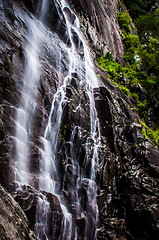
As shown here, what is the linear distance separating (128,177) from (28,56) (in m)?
5.87

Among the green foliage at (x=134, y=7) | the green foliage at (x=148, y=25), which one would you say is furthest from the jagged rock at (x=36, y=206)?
the green foliage at (x=134, y=7)

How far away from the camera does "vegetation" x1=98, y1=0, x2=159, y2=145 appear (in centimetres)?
1315

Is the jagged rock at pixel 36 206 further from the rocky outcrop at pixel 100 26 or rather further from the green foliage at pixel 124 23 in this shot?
the green foliage at pixel 124 23

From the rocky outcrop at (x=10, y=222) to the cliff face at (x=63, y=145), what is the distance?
0.33ft

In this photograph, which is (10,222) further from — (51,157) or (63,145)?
(63,145)

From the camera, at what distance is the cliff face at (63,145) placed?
4820mm

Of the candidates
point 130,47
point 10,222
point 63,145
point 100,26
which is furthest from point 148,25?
point 10,222

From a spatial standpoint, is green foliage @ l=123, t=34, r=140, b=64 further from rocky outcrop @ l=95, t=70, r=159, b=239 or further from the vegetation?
rocky outcrop @ l=95, t=70, r=159, b=239

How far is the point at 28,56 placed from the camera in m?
6.59

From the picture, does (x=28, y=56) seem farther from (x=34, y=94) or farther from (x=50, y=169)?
(x=50, y=169)

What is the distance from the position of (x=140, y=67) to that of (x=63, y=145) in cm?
1309

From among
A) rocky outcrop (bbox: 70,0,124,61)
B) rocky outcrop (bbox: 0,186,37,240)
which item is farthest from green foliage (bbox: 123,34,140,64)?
rocky outcrop (bbox: 0,186,37,240)

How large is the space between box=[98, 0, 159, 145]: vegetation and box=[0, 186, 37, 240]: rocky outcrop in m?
8.30

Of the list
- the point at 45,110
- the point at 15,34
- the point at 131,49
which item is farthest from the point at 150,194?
the point at 131,49
